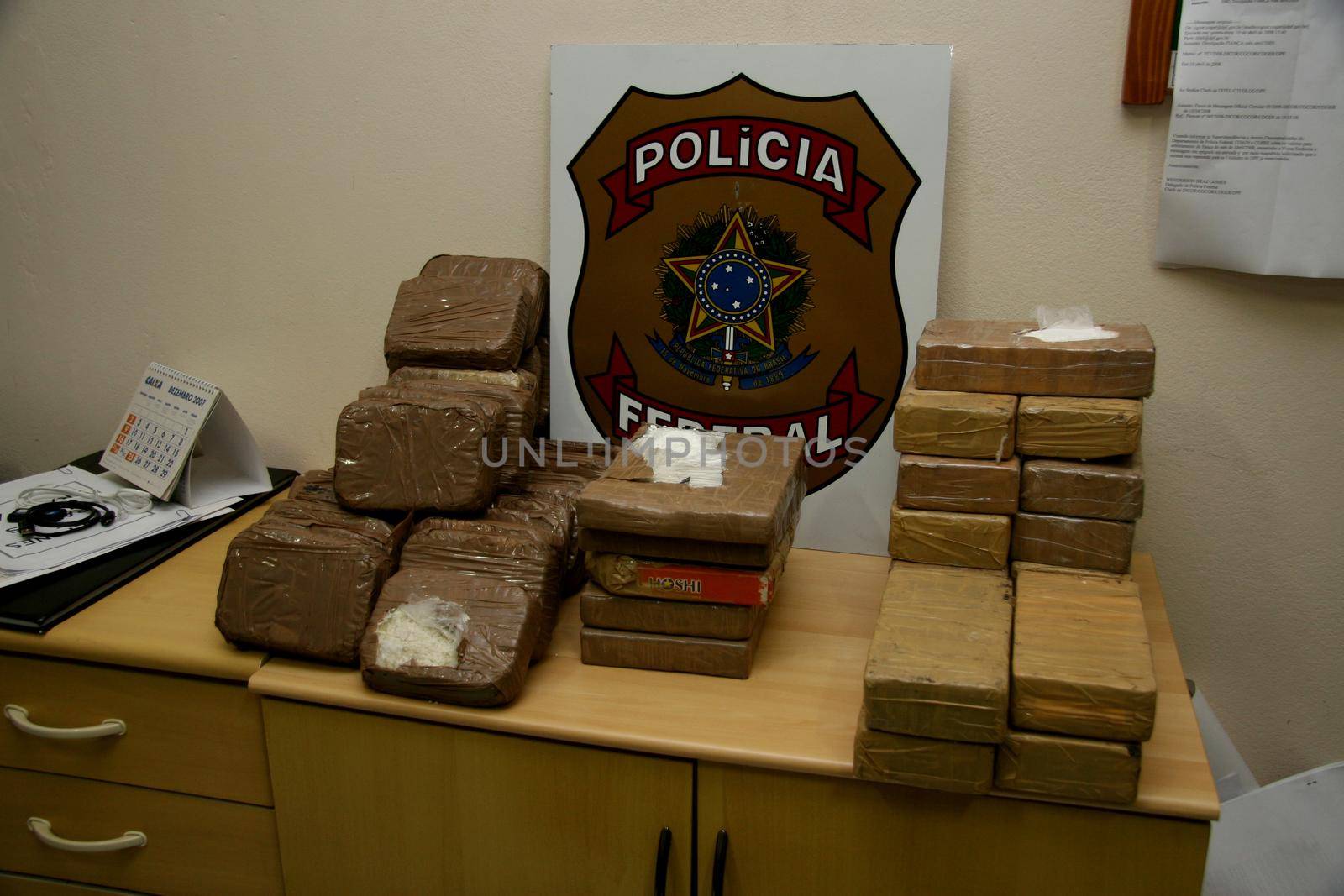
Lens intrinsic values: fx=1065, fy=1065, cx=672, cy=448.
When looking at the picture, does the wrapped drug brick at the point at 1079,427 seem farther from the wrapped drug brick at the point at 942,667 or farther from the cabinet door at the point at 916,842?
the cabinet door at the point at 916,842

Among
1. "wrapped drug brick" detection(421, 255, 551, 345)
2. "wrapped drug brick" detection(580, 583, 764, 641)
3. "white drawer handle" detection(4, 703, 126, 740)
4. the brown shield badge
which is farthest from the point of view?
"wrapped drug brick" detection(421, 255, 551, 345)

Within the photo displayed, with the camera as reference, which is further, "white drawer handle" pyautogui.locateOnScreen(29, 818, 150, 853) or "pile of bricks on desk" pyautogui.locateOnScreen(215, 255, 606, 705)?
"white drawer handle" pyautogui.locateOnScreen(29, 818, 150, 853)

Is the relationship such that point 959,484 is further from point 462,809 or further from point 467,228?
point 467,228

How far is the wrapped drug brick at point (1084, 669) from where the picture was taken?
3.89 ft

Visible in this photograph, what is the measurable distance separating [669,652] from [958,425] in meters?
0.51

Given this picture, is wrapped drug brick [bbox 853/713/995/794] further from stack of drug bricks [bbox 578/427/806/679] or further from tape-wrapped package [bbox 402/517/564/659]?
tape-wrapped package [bbox 402/517/564/659]

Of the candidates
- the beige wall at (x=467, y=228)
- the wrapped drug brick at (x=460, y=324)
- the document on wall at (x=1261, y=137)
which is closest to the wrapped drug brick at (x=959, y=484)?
the beige wall at (x=467, y=228)

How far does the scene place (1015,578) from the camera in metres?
1.46

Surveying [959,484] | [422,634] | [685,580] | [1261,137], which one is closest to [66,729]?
[422,634]

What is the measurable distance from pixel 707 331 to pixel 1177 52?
827mm

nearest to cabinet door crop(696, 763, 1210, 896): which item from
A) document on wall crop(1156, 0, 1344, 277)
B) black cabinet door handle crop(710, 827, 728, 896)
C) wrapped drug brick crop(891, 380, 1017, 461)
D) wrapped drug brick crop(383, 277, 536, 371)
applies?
black cabinet door handle crop(710, 827, 728, 896)

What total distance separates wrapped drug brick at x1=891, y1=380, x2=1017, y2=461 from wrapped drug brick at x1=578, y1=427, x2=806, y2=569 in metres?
0.20

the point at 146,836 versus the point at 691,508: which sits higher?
the point at 691,508

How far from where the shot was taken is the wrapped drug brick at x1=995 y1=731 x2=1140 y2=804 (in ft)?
3.94
